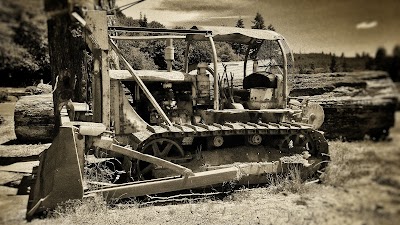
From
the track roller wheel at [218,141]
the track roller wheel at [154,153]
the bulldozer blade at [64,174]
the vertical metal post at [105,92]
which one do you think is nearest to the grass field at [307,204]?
the bulldozer blade at [64,174]

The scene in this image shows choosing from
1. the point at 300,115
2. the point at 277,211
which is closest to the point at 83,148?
the point at 277,211

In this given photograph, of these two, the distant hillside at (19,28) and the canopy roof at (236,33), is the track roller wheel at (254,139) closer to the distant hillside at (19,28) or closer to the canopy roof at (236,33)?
the canopy roof at (236,33)

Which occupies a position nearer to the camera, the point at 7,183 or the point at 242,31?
the point at 7,183

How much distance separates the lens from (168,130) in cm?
437

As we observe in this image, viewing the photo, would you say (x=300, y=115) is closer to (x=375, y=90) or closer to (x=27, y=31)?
(x=375, y=90)

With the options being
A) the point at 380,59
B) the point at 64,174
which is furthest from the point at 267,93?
the point at 380,59

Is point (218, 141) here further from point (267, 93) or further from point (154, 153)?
point (267, 93)

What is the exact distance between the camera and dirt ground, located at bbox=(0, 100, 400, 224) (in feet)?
4.57

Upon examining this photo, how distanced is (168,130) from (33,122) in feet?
17.3

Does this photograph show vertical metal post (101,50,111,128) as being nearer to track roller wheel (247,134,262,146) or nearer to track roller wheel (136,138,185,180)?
track roller wheel (136,138,185,180)

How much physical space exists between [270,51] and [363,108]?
15.9 feet

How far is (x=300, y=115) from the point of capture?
6.00 metres

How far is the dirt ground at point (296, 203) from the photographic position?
4.57ft

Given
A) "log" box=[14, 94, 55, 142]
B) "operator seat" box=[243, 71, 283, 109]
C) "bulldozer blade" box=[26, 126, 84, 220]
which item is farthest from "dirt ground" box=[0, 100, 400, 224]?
"log" box=[14, 94, 55, 142]
